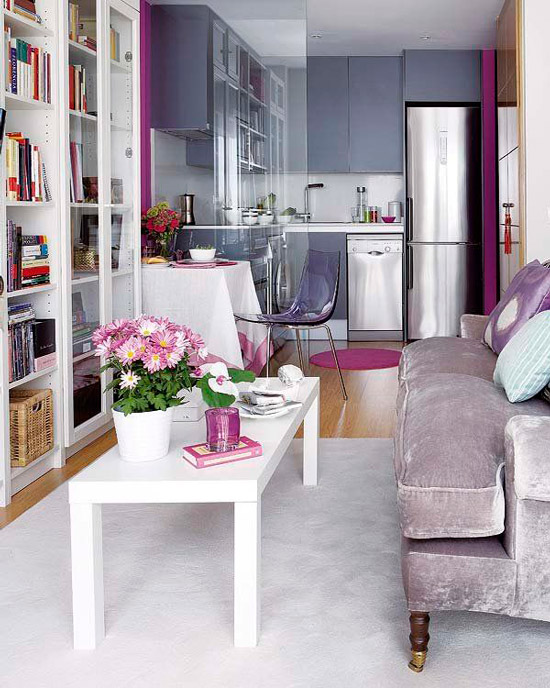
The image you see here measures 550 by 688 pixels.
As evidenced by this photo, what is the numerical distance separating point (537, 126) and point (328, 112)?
340 cm

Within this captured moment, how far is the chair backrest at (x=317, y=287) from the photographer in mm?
5754

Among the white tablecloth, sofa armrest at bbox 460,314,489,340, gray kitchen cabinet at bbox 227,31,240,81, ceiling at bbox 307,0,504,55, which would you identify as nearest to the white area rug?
sofa armrest at bbox 460,314,489,340

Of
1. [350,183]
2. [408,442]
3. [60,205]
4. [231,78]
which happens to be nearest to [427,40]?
[350,183]

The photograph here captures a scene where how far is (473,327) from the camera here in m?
4.44

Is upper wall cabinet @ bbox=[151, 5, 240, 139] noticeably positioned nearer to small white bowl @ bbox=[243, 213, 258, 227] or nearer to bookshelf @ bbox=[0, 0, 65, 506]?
small white bowl @ bbox=[243, 213, 258, 227]

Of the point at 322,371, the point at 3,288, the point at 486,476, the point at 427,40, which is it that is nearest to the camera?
the point at 486,476

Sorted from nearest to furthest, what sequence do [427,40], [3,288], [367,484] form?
[3,288]
[367,484]
[427,40]

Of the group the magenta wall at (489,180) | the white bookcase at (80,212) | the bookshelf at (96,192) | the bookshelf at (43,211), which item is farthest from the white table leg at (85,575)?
the magenta wall at (489,180)

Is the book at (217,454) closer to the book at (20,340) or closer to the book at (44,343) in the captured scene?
the book at (20,340)

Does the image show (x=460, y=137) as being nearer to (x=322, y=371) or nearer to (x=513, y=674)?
(x=322, y=371)

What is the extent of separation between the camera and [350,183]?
8.82 metres

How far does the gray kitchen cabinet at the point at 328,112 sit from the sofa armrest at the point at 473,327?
14.1 ft

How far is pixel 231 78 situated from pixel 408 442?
4.42 metres

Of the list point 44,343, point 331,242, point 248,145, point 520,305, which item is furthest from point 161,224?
point 331,242
